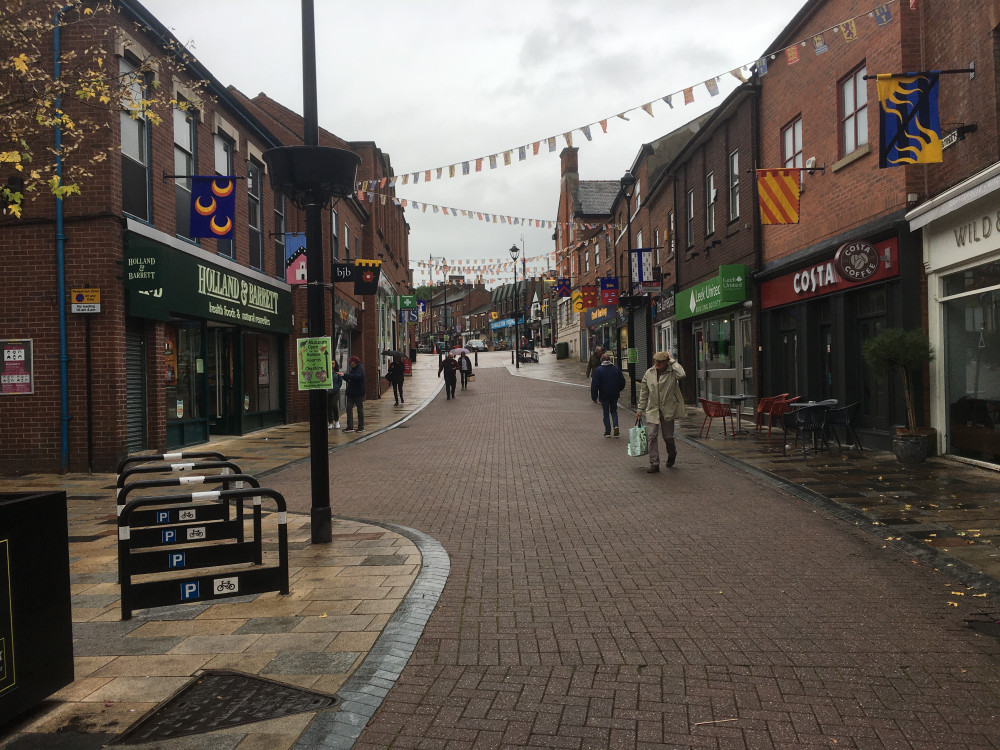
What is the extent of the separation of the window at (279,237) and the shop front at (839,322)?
11747mm

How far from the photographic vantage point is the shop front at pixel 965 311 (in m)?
9.98

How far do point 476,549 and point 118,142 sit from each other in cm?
921

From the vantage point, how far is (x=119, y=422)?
1202 centimetres

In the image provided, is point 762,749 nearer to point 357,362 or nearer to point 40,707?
point 40,707

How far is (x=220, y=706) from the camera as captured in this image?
370 centimetres

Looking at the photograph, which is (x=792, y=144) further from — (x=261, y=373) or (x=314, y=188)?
(x=261, y=373)

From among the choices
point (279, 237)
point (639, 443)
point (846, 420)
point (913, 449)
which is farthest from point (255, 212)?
point (913, 449)

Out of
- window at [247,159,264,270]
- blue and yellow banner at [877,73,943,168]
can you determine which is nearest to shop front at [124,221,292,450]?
window at [247,159,264,270]

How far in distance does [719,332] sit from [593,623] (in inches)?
717

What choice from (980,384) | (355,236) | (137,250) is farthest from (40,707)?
(355,236)

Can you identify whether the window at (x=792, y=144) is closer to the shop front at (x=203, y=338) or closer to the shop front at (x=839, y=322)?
the shop front at (x=839, y=322)

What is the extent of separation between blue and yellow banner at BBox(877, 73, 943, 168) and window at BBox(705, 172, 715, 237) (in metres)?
11.1

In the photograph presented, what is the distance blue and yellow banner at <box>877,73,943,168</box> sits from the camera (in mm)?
10375

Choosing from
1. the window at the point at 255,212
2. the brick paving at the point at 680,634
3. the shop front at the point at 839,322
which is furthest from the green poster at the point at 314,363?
the window at the point at 255,212
